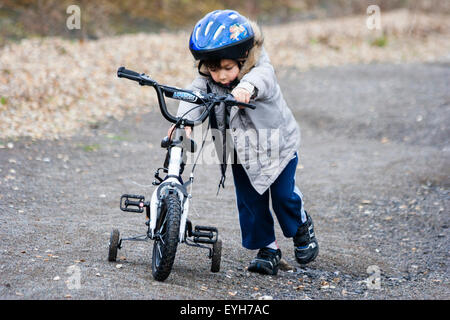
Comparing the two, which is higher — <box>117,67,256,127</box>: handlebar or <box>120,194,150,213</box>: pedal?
<box>117,67,256,127</box>: handlebar

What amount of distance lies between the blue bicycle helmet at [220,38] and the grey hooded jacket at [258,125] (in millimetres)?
159

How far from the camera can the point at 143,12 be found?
2053cm

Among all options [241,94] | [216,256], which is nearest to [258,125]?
[241,94]

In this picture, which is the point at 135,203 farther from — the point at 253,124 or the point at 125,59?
the point at 125,59

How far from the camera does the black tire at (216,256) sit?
4.15 metres

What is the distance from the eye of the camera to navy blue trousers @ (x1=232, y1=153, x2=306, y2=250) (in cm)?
423

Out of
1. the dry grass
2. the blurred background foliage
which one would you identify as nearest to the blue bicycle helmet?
the dry grass

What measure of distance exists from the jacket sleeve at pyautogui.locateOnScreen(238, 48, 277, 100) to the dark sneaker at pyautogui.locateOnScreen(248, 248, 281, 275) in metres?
1.22

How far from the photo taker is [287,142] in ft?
13.7

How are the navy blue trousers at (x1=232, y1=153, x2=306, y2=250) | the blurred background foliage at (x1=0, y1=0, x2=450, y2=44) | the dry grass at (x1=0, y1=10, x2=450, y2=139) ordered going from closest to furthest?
the navy blue trousers at (x1=232, y1=153, x2=306, y2=250) < the dry grass at (x1=0, y1=10, x2=450, y2=139) < the blurred background foliage at (x1=0, y1=0, x2=450, y2=44)

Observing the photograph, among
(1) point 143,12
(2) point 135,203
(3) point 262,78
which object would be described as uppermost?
(1) point 143,12

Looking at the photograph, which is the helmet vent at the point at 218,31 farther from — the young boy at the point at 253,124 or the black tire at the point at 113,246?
the black tire at the point at 113,246

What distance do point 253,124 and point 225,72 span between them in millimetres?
385

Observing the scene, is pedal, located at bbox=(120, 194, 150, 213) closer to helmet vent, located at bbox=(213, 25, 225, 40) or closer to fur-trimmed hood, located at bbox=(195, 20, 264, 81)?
fur-trimmed hood, located at bbox=(195, 20, 264, 81)
